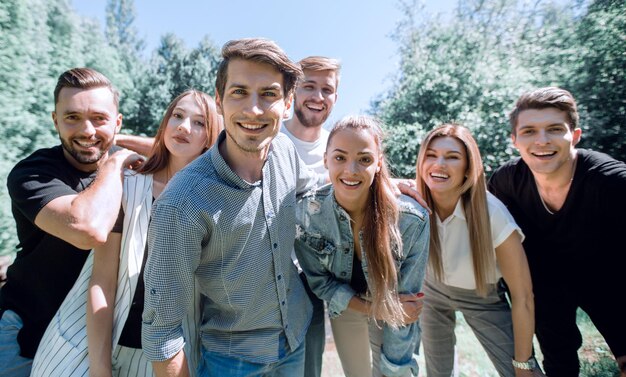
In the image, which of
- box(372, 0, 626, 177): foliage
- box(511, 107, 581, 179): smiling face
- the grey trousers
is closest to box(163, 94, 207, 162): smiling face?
the grey trousers

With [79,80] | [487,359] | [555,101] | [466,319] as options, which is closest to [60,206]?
[79,80]

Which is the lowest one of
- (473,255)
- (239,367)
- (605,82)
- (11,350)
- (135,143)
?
(11,350)

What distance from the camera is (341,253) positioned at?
8.35 feet

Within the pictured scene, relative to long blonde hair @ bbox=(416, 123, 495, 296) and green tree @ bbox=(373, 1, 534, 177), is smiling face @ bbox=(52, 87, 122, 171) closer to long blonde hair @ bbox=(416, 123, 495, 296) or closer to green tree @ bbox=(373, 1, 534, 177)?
long blonde hair @ bbox=(416, 123, 495, 296)

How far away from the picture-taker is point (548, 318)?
130 inches

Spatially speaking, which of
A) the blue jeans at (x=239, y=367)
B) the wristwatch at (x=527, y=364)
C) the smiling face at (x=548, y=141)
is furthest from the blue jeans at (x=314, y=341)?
the smiling face at (x=548, y=141)

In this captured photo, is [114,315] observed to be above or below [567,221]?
below

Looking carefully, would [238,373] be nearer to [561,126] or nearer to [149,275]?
[149,275]

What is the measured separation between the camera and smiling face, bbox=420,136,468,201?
2.82 meters

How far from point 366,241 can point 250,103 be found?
3.93ft

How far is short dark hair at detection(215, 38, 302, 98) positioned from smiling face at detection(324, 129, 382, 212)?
0.53 metres

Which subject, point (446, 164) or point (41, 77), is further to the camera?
point (41, 77)

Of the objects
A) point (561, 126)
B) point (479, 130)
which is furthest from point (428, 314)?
point (479, 130)

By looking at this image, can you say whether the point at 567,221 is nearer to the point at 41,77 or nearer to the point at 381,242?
the point at 381,242
